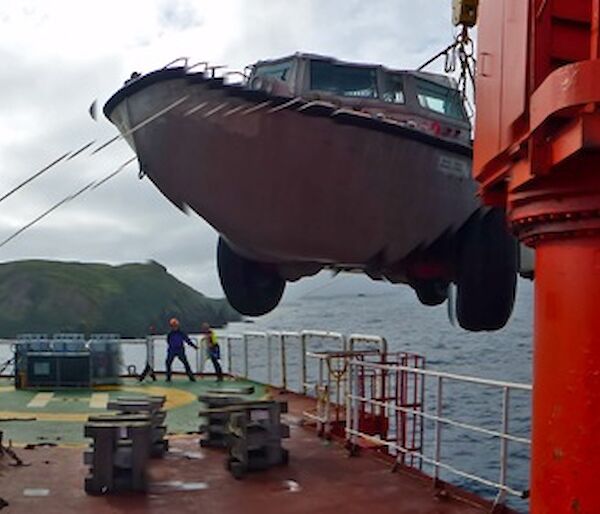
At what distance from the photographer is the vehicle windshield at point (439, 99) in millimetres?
11023

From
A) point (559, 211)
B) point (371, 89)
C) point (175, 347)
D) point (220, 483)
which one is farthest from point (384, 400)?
point (175, 347)

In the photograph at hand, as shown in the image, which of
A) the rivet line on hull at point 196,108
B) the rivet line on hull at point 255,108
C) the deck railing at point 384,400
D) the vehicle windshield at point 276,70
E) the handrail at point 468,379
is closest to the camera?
the handrail at point 468,379

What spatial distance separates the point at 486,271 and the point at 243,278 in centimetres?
370

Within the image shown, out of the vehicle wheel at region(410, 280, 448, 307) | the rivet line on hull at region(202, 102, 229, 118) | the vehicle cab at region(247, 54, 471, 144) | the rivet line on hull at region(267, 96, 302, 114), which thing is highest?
the vehicle cab at region(247, 54, 471, 144)

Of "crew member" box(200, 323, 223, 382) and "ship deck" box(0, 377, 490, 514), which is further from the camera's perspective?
"crew member" box(200, 323, 223, 382)

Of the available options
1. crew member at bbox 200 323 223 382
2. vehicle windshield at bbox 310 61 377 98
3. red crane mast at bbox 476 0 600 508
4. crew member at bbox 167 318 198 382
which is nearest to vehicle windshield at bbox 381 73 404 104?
vehicle windshield at bbox 310 61 377 98

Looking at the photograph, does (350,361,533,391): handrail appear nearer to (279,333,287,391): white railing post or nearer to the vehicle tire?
the vehicle tire

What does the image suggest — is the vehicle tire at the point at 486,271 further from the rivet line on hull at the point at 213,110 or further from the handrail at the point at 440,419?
the rivet line on hull at the point at 213,110

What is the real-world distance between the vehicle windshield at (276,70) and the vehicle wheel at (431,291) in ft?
11.1

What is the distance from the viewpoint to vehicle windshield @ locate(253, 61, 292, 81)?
10.5 m

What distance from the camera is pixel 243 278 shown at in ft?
40.5

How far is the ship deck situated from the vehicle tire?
Result: 9.97 ft

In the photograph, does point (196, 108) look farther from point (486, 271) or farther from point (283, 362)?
point (283, 362)

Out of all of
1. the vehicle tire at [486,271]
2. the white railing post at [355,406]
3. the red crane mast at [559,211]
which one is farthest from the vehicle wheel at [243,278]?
the red crane mast at [559,211]
